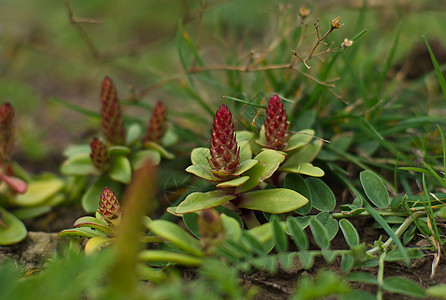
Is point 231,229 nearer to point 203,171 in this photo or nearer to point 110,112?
point 203,171

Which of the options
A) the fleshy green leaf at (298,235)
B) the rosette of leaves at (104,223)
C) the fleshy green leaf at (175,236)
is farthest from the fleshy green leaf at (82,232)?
the fleshy green leaf at (298,235)

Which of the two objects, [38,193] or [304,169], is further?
[38,193]

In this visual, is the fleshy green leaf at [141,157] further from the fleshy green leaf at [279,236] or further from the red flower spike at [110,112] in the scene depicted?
the fleshy green leaf at [279,236]

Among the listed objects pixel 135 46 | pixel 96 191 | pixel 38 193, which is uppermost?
pixel 135 46

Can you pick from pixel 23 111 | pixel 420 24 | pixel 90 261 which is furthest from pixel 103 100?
pixel 420 24

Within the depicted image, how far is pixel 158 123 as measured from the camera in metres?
2.16

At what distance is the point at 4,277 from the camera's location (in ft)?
3.48

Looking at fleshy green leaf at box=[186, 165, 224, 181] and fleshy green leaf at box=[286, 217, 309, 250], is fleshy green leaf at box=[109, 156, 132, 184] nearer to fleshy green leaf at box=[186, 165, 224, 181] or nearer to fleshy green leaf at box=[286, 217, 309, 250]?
fleshy green leaf at box=[186, 165, 224, 181]

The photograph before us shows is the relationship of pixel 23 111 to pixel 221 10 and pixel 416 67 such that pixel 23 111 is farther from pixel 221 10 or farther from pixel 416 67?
pixel 416 67

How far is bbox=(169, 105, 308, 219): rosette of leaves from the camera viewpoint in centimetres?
157

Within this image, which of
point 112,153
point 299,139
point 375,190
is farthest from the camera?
point 112,153

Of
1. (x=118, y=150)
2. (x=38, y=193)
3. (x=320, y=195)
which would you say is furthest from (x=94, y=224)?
(x=320, y=195)

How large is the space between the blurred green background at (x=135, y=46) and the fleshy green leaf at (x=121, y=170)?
0.60 metres

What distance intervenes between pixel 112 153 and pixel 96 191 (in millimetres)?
199
